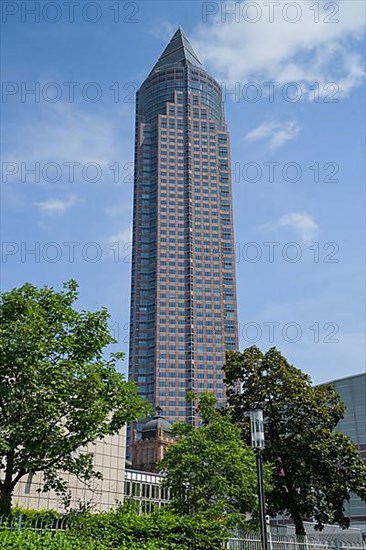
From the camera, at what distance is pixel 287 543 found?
80.8ft

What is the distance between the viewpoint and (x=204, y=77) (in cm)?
17375

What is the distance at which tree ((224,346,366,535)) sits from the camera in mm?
31875

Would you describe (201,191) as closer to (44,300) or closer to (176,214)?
(176,214)

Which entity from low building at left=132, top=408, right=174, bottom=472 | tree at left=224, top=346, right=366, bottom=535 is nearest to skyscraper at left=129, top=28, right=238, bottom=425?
low building at left=132, top=408, right=174, bottom=472

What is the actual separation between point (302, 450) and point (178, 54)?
168345 mm

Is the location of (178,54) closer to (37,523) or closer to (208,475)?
(208,475)

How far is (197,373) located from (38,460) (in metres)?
118

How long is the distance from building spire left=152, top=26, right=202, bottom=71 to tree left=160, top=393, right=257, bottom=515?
542ft

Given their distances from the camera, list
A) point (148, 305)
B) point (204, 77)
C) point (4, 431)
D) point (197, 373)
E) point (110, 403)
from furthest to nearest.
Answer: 1. point (204, 77)
2. point (148, 305)
3. point (197, 373)
4. point (110, 403)
5. point (4, 431)

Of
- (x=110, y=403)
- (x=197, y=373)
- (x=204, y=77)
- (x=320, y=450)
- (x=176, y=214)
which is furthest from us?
(x=204, y=77)

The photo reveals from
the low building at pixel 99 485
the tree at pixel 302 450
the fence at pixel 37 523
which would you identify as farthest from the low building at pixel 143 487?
the fence at pixel 37 523

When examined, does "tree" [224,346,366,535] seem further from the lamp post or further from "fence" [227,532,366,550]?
the lamp post

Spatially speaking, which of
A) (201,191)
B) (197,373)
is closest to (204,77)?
(201,191)

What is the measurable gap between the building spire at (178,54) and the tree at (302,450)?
15642 centimetres
